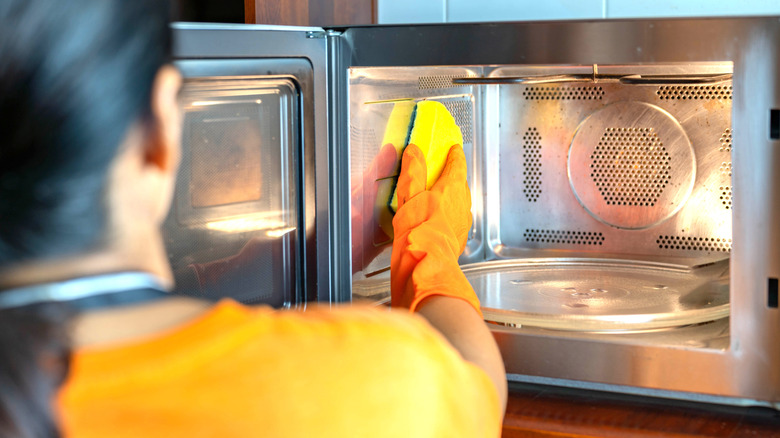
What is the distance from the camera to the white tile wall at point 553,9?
118 centimetres

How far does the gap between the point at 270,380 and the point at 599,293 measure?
2.70ft

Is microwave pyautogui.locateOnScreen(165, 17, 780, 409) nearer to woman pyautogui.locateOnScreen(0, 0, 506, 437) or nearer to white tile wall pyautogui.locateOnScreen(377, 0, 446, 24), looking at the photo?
white tile wall pyautogui.locateOnScreen(377, 0, 446, 24)

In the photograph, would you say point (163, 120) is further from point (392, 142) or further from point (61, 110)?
point (392, 142)

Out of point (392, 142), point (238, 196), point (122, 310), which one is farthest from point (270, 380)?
point (392, 142)

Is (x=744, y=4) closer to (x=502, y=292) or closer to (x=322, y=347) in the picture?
(x=502, y=292)

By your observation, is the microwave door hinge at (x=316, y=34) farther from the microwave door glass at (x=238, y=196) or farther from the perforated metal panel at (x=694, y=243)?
the perforated metal panel at (x=694, y=243)

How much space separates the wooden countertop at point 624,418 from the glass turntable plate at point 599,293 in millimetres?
92

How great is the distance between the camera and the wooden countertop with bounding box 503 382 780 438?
0.90 metres

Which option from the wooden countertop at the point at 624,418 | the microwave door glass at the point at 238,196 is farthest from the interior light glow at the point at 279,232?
the wooden countertop at the point at 624,418

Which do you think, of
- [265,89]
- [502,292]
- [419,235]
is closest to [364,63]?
[265,89]

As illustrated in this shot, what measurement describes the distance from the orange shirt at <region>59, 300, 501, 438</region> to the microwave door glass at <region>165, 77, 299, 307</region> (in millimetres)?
467

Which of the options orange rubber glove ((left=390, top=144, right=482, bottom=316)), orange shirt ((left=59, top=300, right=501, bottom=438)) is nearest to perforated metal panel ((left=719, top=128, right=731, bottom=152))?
orange rubber glove ((left=390, top=144, right=482, bottom=316))

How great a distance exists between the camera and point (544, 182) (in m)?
1.36

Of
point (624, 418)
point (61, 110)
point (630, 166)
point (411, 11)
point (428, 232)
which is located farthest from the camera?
point (411, 11)
